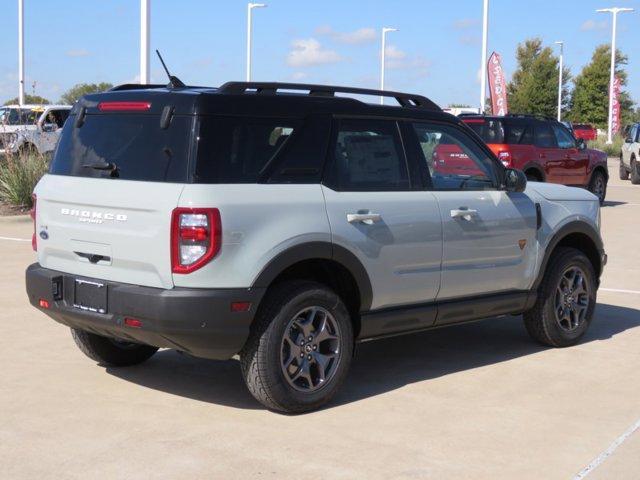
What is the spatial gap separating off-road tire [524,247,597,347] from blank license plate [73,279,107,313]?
3.44m

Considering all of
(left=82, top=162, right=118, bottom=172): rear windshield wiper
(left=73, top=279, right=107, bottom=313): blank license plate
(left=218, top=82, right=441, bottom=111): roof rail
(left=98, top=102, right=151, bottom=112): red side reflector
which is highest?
(left=218, top=82, right=441, bottom=111): roof rail

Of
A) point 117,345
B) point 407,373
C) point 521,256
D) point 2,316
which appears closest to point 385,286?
point 407,373

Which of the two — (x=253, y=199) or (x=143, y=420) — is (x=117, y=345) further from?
A: (x=253, y=199)

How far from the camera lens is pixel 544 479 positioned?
485cm

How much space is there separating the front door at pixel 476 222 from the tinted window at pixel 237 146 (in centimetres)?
116

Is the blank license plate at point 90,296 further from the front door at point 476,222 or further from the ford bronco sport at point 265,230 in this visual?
the front door at point 476,222

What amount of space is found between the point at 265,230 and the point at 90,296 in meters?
1.11

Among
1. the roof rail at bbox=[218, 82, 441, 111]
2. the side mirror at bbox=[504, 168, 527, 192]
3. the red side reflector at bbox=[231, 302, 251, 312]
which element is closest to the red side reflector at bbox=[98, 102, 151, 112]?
the roof rail at bbox=[218, 82, 441, 111]

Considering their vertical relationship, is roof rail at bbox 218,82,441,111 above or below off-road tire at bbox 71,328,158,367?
above

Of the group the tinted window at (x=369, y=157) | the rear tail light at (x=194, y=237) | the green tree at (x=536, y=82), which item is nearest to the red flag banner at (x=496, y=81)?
the tinted window at (x=369, y=157)

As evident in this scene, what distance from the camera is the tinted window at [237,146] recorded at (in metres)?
5.45

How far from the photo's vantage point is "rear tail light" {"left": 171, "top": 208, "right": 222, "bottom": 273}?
531 cm

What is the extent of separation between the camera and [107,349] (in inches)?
267

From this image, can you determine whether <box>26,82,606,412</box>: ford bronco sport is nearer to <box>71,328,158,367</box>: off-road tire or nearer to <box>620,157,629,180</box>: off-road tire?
<box>71,328,158,367</box>: off-road tire
